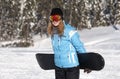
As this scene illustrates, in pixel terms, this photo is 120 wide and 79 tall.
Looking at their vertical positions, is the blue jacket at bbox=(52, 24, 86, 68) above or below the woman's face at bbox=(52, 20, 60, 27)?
below

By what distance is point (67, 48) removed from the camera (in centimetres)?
542

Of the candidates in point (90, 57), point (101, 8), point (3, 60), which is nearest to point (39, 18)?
point (101, 8)

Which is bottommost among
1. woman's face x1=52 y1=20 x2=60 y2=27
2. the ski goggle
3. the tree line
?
the tree line

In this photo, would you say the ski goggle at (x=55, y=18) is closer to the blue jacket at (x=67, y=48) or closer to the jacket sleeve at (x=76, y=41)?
the blue jacket at (x=67, y=48)

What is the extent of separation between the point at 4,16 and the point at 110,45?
122ft

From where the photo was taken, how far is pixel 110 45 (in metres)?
26.4

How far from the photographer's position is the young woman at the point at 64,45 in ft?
17.6

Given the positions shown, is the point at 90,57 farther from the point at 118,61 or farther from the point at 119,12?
the point at 119,12

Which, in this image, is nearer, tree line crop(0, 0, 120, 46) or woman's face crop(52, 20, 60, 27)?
woman's face crop(52, 20, 60, 27)

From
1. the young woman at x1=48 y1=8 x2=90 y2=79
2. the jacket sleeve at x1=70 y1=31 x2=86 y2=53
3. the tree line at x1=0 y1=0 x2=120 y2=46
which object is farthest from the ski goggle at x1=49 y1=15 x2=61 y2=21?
the tree line at x1=0 y1=0 x2=120 y2=46

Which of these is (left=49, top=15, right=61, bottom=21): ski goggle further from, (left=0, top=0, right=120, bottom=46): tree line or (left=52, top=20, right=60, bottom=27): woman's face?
(left=0, top=0, right=120, bottom=46): tree line

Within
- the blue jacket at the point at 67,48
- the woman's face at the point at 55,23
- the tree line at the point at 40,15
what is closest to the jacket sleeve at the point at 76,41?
the blue jacket at the point at 67,48

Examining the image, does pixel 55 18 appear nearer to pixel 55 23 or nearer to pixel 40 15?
pixel 55 23

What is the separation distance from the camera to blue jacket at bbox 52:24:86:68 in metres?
5.38
